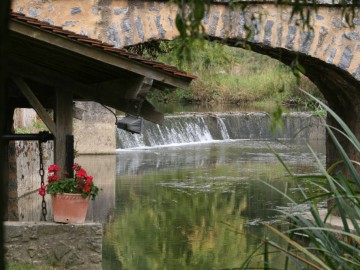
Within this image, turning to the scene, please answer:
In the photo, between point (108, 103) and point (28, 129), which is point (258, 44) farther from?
point (28, 129)

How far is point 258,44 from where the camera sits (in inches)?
363

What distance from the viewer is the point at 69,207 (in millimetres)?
6676

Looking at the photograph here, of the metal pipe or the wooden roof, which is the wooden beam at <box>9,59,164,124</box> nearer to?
the wooden roof

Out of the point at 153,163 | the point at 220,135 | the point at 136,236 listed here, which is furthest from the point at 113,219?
the point at 220,135

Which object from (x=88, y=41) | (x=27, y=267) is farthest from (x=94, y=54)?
(x=27, y=267)

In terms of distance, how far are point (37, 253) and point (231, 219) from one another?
5.62m

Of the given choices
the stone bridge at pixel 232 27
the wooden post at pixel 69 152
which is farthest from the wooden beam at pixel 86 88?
the stone bridge at pixel 232 27

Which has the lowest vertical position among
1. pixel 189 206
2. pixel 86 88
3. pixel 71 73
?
pixel 189 206

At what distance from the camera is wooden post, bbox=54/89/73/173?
6934 mm

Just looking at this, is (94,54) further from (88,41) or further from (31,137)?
(31,137)

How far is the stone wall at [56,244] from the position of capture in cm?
675

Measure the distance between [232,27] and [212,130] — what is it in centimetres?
1568

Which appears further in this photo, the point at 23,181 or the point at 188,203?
the point at 188,203

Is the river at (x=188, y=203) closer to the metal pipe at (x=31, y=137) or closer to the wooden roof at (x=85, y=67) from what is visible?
the wooden roof at (x=85, y=67)
